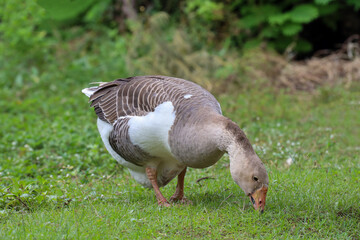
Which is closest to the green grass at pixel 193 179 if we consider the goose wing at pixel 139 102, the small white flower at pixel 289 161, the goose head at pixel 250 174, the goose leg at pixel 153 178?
the small white flower at pixel 289 161

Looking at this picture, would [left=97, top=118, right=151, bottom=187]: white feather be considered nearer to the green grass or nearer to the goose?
the goose

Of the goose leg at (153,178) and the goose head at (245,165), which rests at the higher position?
the goose head at (245,165)

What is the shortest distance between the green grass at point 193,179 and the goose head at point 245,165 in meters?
0.39

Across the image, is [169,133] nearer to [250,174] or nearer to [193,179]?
[250,174]

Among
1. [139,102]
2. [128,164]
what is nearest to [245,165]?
[139,102]

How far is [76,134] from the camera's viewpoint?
852 centimetres

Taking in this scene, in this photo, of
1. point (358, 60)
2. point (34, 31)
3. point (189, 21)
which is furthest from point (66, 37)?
point (358, 60)

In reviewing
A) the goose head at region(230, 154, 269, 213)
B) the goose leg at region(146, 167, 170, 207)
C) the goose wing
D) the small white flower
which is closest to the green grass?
the small white flower

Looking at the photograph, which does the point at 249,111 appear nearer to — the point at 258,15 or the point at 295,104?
the point at 295,104

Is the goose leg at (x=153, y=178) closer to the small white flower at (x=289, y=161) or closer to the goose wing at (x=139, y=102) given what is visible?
the goose wing at (x=139, y=102)

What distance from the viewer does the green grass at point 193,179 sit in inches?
181

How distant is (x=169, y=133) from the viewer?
16.1 feet

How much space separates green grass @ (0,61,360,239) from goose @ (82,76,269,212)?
1.29 feet

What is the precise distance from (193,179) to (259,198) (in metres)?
2.01
